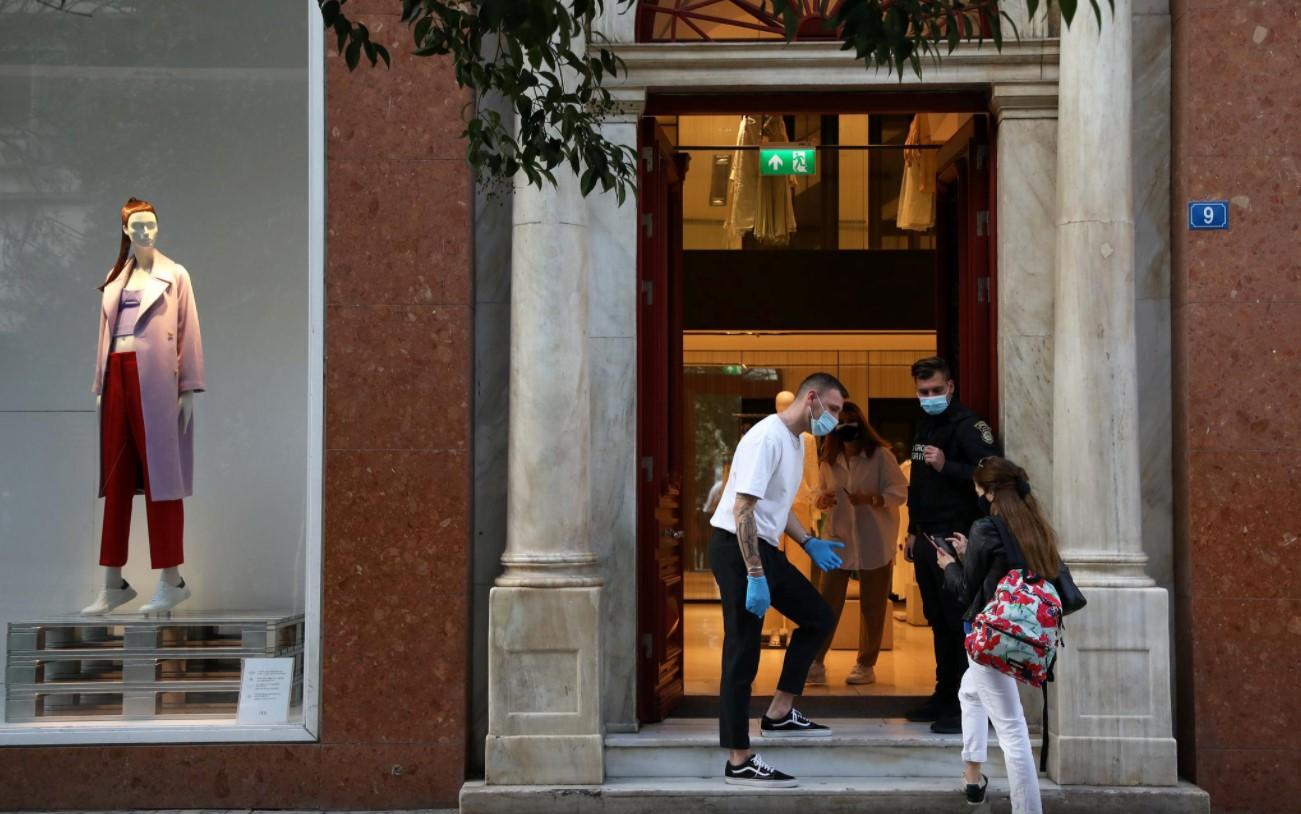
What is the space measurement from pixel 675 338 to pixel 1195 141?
9.51ft

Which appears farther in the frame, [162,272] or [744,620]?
[162,272]

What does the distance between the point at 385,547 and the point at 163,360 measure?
1.68m

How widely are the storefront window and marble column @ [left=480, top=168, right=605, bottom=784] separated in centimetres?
149

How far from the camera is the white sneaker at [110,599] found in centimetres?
838

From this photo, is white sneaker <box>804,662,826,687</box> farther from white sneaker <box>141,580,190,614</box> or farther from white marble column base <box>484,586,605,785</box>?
white sneaker <box>141,580,190,614</box>

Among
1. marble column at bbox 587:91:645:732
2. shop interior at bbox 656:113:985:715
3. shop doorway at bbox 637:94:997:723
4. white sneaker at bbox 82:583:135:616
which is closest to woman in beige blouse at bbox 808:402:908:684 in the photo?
shop doorway at bbox 637:94:997:723

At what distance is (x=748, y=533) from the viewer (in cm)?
728

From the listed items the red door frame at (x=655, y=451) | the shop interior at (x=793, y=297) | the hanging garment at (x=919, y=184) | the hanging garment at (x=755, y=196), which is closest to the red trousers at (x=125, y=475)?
the red door frame at (x=655, y=451)

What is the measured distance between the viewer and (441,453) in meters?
7.71

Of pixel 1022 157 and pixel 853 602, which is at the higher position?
pixel 1022 157

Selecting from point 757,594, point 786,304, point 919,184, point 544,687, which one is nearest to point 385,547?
point 544,687

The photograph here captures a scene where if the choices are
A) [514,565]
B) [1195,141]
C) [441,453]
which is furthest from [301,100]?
[1195,141]

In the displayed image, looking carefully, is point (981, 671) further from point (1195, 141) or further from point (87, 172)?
point (87, 172)

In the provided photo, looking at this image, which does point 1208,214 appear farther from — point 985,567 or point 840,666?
point 840,666
